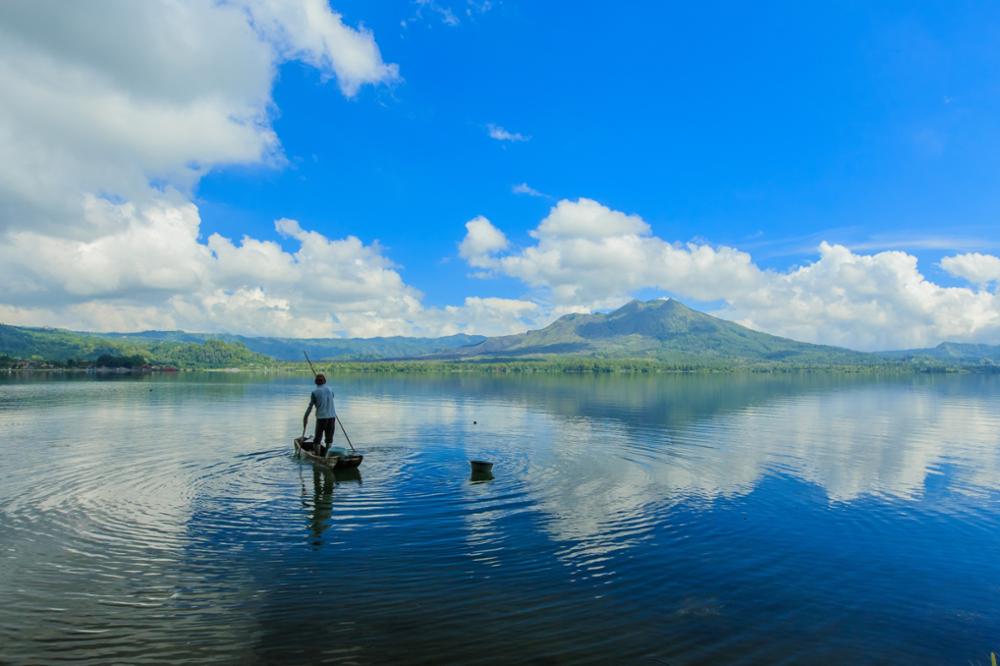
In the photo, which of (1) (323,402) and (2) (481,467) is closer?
(2) (481,467)

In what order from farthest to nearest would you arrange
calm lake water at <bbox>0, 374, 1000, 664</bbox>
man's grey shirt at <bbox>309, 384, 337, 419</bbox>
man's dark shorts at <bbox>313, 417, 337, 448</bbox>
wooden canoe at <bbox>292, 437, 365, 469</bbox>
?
1. man's dark shorts at <bbox>313, 417, 337, 448</bbox>
2. man's grey shirt at <bbox>309, 384, 337, 419</bbox>
3. wooden canoe at <bbox>292, 437, 365, 469</bbox>
4. calm lake water at <bbox>0, 374, 1000, 664</bbox>

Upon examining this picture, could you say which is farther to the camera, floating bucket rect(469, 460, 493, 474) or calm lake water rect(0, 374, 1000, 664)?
floating bucket rect(469, 460, 493, 474)

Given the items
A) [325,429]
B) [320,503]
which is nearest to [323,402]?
[325,429]

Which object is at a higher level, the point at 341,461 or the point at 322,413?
the point at 322,413

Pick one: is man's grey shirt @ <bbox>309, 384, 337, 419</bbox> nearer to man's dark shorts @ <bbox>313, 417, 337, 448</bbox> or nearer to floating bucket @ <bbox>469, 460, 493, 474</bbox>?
man's dark shorts @ <bbox>313, 417, 337, 448</bbox>

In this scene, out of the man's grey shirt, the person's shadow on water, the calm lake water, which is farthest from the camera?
the man's grey shirt

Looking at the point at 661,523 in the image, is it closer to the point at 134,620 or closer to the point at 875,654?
the point at 875,654

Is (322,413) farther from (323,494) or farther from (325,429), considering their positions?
(323,494)

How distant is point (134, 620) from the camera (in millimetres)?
11148

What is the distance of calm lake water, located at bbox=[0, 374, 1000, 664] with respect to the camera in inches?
424

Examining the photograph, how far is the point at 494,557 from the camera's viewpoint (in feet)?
49.8

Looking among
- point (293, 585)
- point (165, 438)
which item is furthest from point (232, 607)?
point (165, 438)

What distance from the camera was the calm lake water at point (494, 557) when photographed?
35.4 feet

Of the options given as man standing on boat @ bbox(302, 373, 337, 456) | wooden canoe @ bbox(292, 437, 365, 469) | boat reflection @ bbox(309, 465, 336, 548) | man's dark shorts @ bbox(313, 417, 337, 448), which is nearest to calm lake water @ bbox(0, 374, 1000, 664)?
boat reflection @ bbox(309, 465, 336, 548)
